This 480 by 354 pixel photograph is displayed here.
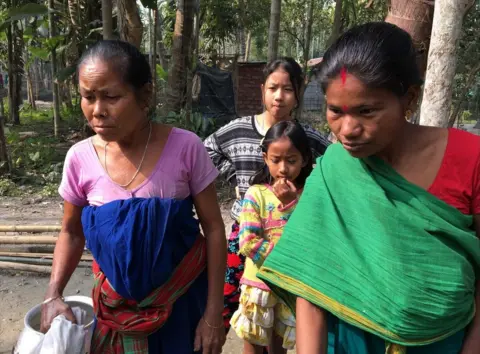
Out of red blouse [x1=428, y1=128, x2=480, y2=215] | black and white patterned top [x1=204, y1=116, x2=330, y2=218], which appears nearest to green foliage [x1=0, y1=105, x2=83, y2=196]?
black and white patterned top [x1=204, y1=116, x2=330, y2=218]

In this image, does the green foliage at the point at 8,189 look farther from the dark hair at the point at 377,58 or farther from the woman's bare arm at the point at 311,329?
the dark hair at the point at 377,58

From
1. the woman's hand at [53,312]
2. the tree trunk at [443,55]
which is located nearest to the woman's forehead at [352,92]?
the woman's hand at [53,312]

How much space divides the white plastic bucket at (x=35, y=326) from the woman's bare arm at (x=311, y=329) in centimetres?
80

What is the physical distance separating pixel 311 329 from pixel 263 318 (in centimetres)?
99

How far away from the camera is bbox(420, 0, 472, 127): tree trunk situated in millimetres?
2389

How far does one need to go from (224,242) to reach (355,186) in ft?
2.05

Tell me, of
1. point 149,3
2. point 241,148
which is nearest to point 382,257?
point 241,148

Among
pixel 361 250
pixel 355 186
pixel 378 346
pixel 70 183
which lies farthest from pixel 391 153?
pixel 70 183

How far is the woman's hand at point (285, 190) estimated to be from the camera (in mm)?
2121

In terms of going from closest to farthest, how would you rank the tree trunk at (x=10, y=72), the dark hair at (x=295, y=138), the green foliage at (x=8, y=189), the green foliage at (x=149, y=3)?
the dark hair at (x=295, y=138) → the green foliage at (x=8, y=189) → the green foliage at (x=149, y=3) → the tree trunk at (x=10, y=72)

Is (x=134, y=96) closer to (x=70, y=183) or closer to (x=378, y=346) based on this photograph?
(x=70, y=183)

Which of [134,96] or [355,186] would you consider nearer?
[355,186]

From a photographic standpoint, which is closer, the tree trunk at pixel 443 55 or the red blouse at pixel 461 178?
the red blouse at pixel 461 178

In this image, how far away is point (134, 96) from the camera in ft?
4.81
